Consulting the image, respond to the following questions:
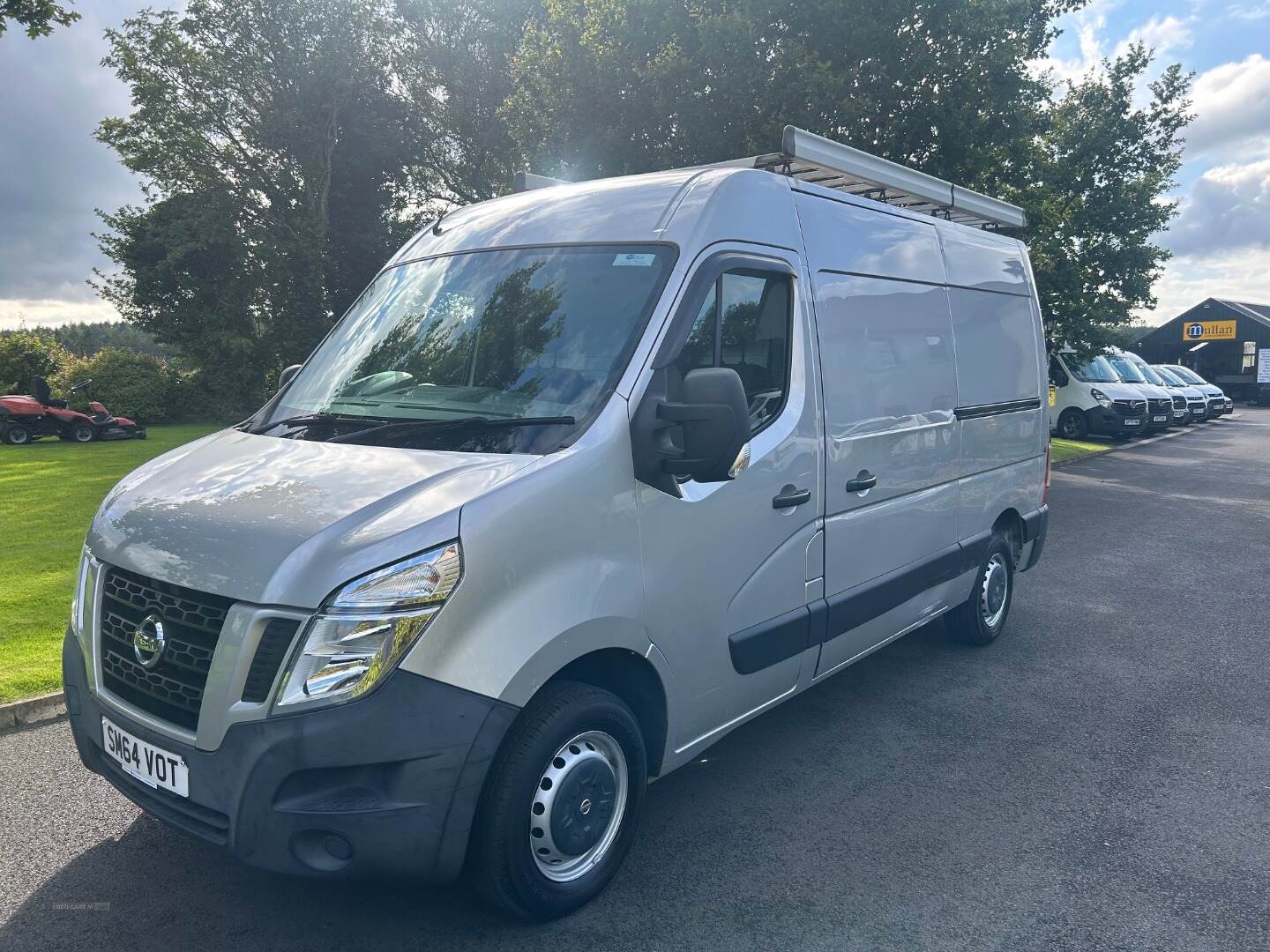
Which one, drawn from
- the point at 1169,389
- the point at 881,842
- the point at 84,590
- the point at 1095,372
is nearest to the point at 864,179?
the point at 881,842

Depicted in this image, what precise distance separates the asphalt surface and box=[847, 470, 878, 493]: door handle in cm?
129

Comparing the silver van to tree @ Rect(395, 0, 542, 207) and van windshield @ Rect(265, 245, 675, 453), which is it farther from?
tree @ Rect(395, 0, 542, 207)

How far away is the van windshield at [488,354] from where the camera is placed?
323cm

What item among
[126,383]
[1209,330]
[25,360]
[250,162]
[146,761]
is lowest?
[146,761]

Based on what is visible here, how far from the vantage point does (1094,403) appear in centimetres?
2333

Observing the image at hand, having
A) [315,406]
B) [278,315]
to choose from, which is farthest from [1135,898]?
[278,315]

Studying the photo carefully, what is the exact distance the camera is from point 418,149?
2848cm

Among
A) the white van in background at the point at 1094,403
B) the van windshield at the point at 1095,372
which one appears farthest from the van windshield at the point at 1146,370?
the white van in background at the point at 1094,403

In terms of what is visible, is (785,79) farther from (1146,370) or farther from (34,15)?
(1146,370)

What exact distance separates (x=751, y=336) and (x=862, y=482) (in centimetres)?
101

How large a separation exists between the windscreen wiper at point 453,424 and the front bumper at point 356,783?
3.06 feet

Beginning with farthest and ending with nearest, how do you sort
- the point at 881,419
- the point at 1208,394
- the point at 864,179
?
1. the point at 1208,394
2. the point at 864,179
3. the point at 881,419

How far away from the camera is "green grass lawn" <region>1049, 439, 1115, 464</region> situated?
62.5 feet

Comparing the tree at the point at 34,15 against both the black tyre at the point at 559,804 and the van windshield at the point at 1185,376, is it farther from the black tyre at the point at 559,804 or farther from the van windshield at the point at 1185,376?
the van windshield at the point at 1185,376
